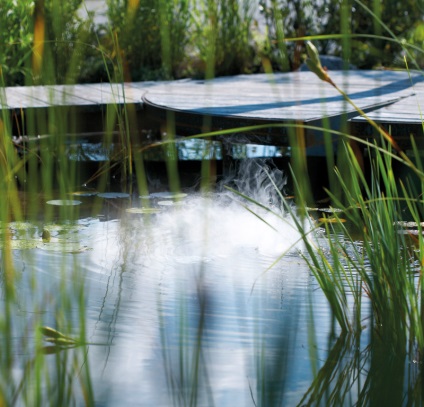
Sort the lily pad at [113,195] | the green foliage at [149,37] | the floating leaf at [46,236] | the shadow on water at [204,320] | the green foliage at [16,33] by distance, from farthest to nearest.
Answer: the green foliage at [149,37] → the green foliage at [16,33] → the lily pad at [113,195] → the floating leaf at [46,236] → the shadow on water at [204,320]

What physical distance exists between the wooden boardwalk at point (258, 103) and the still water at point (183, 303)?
0.55 metres

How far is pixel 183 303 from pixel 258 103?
2.49m

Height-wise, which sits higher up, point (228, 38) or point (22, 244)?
point (228, 38)

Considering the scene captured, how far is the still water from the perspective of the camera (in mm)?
1854

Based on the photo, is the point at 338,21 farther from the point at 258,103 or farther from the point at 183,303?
the point at 183,303

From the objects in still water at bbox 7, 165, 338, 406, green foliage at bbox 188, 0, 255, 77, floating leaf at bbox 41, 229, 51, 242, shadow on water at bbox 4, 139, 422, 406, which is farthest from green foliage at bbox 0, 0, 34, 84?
floating leaf at bbox 41, 229, 51, 242

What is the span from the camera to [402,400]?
5.94 feet

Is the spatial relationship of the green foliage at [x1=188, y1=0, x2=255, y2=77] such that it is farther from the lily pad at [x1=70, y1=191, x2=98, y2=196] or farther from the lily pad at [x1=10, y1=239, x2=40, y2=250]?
the lily pad at [x1=10, y1=239, x2=40, y2=250]

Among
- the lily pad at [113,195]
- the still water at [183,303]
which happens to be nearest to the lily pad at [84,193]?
the lily pad at [113,195]

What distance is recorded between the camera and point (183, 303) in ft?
7.30

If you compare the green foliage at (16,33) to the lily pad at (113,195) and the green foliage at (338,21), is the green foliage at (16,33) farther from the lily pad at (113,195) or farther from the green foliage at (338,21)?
the green foliage at (338,21)

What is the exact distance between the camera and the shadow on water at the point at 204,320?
184 centimetres

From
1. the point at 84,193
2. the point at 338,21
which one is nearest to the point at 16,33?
the point at 84,193

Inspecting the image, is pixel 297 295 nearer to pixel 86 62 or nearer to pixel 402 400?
pixel 402 400
